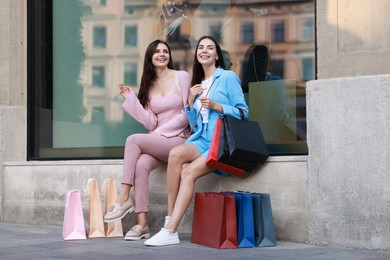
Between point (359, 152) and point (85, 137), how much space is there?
3.75m

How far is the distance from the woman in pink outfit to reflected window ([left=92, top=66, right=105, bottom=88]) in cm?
145

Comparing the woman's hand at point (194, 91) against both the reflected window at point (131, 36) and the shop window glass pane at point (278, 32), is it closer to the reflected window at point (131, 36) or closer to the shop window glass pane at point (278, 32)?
the shop window glass pane at point (278, 32)

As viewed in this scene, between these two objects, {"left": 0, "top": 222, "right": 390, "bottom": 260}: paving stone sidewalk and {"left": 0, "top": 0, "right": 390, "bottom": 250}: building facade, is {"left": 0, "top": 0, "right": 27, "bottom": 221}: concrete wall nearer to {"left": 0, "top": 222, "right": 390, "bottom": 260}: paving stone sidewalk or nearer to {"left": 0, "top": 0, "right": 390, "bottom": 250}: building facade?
{"left": 0, "top": 0, "right": 390, "bottom": 250}: building facade

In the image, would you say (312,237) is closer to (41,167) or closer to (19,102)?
(41,167)

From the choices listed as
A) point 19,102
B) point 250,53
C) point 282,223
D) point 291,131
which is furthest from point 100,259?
point 19,102

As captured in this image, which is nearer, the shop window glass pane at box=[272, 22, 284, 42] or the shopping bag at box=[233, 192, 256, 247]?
the shopping bag at box=[233, 192, 256, 247]

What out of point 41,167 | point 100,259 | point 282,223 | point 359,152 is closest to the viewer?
point 100,259

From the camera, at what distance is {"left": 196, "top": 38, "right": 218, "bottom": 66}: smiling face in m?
7.52

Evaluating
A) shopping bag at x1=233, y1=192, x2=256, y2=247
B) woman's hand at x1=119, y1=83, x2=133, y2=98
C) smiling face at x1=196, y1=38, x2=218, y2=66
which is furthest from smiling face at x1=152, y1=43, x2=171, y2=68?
shopping bag at x1=233, y1=192, x2=256, y2=247

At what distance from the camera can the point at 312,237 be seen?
700cm

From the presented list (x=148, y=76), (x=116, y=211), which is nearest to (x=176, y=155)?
(x=116, y=211)

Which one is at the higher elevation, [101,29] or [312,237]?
[101,29]

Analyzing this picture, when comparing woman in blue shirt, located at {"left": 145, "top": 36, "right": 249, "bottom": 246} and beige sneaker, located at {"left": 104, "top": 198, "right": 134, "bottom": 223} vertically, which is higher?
woman in blue shirt, located at {"left": 145, "top": 36, "right": 249, "bottom": 246}

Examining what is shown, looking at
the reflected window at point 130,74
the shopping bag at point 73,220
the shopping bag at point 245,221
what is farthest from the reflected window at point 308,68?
the shopping bag at point 73,220
